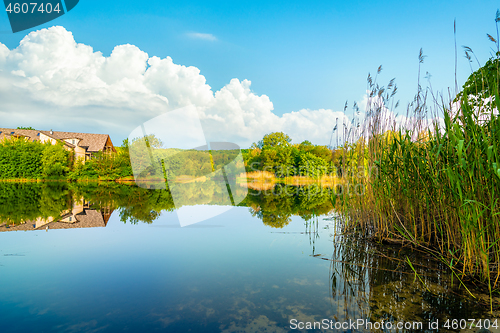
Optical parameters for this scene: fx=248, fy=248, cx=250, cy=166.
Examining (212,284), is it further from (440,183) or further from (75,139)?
(75,139)

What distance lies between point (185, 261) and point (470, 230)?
2407 millimetres

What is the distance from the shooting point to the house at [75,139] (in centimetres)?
2827

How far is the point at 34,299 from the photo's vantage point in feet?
→ 5.67

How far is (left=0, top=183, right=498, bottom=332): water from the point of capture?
149 cm

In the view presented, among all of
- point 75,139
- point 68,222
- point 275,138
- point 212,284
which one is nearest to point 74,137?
point 75,139

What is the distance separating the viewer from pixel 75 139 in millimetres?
29000

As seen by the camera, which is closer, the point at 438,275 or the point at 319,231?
the point at 438,275

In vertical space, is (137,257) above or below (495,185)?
below

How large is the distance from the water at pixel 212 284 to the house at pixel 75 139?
29.6m

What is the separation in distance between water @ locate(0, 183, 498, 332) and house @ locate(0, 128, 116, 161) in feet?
97.2

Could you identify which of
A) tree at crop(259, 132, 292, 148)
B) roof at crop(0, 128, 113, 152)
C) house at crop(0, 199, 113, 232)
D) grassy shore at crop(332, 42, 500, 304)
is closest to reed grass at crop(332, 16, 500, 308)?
grassy shore at crop(332, 42, 500, 304)

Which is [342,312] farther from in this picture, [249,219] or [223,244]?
[249,219]

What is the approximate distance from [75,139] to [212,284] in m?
33.9

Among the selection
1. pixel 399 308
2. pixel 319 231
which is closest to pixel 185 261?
pixel 399 308
